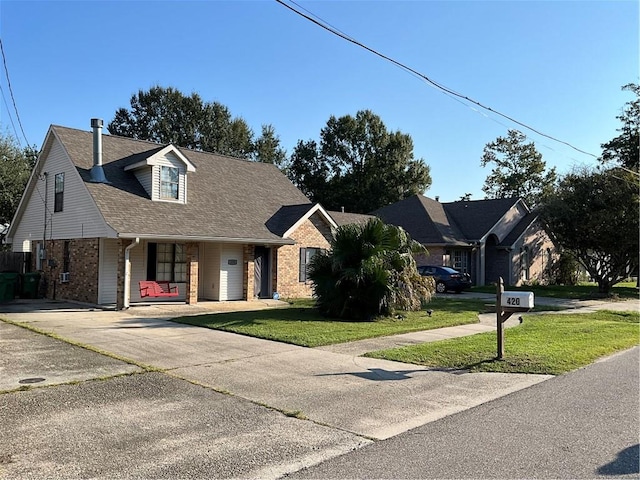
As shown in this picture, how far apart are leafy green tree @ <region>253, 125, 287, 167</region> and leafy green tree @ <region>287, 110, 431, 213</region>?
1822 millimetres

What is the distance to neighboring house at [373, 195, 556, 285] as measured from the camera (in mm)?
34062

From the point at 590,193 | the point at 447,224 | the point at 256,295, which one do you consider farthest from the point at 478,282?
the point at 256,295

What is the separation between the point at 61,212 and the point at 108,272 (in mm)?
3953

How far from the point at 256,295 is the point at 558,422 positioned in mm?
17117

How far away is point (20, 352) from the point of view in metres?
9.95

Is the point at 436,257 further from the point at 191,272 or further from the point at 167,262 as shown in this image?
the point at 167,262

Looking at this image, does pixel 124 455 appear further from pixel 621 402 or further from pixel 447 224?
pixel 447 224

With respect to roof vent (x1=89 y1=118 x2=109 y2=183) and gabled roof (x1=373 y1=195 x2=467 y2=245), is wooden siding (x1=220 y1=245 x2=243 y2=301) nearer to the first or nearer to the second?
roof vent (x1=89 y1=118 x2=109 y2=183)

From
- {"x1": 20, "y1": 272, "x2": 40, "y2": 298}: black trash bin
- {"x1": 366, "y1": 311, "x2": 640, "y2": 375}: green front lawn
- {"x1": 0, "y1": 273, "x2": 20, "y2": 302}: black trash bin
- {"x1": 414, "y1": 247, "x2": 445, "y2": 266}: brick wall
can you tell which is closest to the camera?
{"x1": 366, "y1": 311, "x2": 640, "y2": 375}: green front lawn

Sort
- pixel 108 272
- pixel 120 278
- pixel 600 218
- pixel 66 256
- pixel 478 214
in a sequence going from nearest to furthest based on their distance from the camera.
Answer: pixel 120 278 < pixel 108 272 < pixel 66 256 < pixel 600 218 < pixel 478 214

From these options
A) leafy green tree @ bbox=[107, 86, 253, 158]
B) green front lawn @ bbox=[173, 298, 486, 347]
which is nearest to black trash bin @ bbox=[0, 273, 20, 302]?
green front lawn @ bbox=[173, 298, 486, 347]

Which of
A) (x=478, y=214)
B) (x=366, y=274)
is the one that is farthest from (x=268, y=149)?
(x=366, y=274)

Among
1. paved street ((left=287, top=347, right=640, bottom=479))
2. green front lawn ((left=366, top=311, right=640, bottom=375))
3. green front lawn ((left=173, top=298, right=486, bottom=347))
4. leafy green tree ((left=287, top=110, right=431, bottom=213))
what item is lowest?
paved street ((left=287, top=347, right=640, bottom=479))

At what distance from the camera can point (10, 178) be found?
3212 centimetres
